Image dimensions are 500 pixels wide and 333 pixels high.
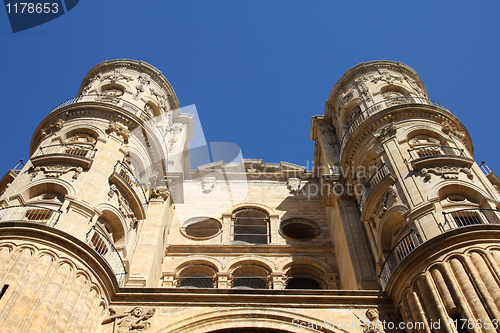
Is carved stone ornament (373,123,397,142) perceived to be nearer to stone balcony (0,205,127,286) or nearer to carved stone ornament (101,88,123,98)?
stone balcony (0,205,127,286)

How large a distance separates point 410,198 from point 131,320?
30.7ft

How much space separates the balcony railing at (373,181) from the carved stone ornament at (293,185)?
6.26m

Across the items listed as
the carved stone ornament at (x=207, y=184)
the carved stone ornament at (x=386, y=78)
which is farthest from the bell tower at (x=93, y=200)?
the carved stone ornament at (x=386, y=78)

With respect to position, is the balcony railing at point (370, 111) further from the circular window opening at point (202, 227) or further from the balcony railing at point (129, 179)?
the balcony railing at point (129, 179)

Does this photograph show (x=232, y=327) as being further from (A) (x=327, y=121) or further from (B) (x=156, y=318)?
(A) (x=327, y=121)

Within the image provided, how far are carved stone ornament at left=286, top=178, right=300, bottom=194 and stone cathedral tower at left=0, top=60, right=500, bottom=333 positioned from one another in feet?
0.28

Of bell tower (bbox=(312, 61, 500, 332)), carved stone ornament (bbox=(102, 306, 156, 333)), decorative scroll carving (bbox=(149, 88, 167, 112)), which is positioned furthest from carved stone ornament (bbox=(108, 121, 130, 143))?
bell tower (bbox=(312, 61, 500, 332))

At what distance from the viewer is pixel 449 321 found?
12.3m

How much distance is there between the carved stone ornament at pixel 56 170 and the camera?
57.2ft

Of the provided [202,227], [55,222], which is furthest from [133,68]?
[55,222]

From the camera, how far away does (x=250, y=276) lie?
2105 centimetres

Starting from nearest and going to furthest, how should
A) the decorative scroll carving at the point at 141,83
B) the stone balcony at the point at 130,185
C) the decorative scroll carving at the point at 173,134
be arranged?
the stone balcony at the point at 130,185, the decorative scroll carving at the point at 141,83, the decorative scroll carving at the point at 173,134

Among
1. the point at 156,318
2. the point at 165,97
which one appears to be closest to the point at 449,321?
the point at 156,318

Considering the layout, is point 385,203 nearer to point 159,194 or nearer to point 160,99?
point 159,194
